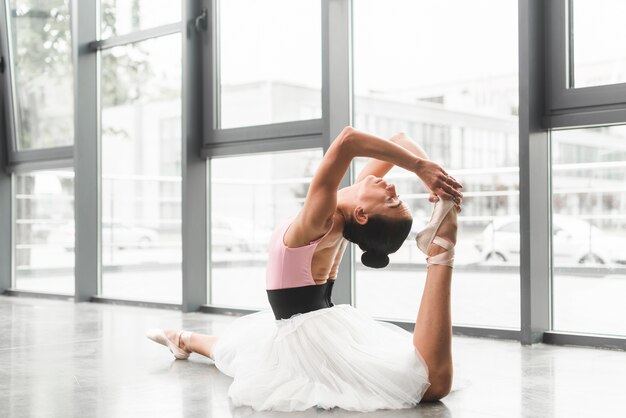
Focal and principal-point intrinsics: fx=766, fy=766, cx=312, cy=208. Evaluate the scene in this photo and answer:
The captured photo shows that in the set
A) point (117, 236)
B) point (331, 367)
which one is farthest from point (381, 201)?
point (117, 236)

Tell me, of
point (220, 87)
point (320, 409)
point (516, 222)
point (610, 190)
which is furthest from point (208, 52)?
point (320, 409)

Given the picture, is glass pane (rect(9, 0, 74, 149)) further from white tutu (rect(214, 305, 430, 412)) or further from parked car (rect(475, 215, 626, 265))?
white tutu (rect(214, 305, 430, 412))

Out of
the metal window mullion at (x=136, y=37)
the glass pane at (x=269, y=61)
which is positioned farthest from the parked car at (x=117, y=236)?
the metal window mullion at (x=136, y=37)

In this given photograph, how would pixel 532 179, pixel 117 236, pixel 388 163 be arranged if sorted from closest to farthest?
pixel 388 163
pixel 532 179
pixel 117 236

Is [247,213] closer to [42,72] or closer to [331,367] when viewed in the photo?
[42,72]

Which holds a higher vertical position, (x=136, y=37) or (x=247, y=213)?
(x=136, y=37)

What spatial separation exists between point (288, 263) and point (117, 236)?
3457 millimetres

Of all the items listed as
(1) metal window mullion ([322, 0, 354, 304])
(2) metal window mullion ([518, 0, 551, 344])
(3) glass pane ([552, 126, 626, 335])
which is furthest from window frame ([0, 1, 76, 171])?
(3) glass pane ([552, 126, 626, 335])

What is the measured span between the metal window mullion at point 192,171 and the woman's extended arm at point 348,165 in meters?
2.67

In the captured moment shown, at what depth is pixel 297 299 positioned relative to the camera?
251 cm

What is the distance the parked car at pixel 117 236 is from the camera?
541cm

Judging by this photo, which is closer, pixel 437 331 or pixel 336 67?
pixel 437 331

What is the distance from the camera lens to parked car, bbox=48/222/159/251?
5.41 metres

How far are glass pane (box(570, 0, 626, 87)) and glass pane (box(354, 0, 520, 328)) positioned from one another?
13.4 inches
